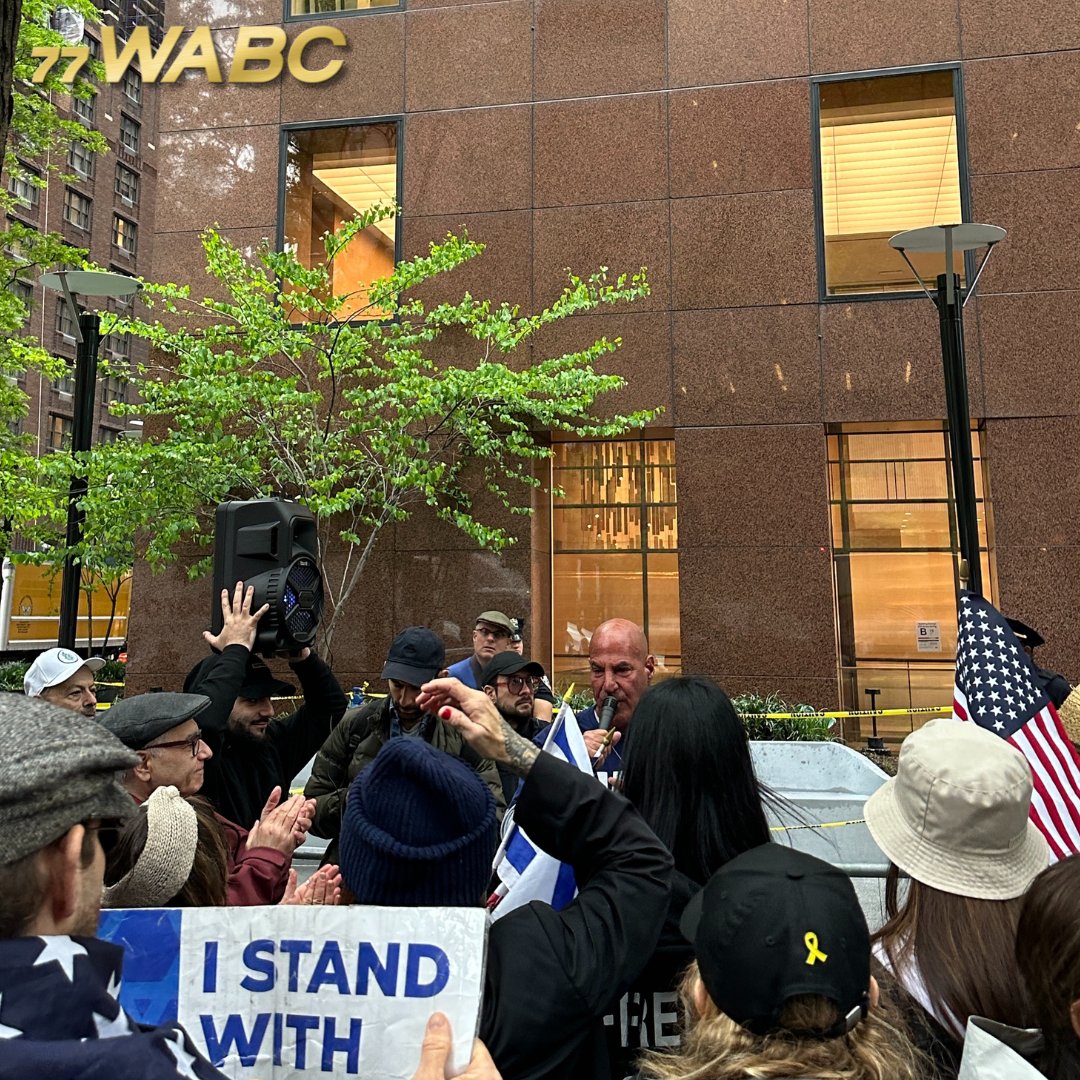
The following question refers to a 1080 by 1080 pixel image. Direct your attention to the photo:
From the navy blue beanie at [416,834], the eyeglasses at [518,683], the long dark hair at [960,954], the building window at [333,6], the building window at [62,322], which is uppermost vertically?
the building window at [62,322]

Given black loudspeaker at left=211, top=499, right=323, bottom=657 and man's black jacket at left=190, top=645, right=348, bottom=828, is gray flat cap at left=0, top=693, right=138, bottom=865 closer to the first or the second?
man's black jacket at left=190, top=645, right=348, bottom=828

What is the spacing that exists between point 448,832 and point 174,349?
36.6ft

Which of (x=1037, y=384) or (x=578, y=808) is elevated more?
(x=1037, y=384)

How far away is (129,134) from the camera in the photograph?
50781 millimetres

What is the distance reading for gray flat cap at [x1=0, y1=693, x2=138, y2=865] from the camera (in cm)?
131

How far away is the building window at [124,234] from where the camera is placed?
50131 millimetres

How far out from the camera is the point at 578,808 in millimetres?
2023

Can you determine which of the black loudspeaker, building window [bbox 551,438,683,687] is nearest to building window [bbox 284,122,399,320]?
building window [bbox 551,438,683,687]

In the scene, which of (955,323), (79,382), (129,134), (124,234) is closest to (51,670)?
(79,382)

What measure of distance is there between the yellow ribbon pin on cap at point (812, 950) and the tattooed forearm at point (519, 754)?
0.67 metres

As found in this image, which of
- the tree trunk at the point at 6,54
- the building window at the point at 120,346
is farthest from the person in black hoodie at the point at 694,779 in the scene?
the building window at the point at 120,346

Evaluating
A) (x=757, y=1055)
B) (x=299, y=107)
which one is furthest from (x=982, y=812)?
(x=299, y=107)

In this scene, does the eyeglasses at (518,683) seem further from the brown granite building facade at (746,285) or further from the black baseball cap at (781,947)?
the brown granite building facade at (746,285)

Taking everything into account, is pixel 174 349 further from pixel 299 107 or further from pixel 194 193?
pixel 299 107
